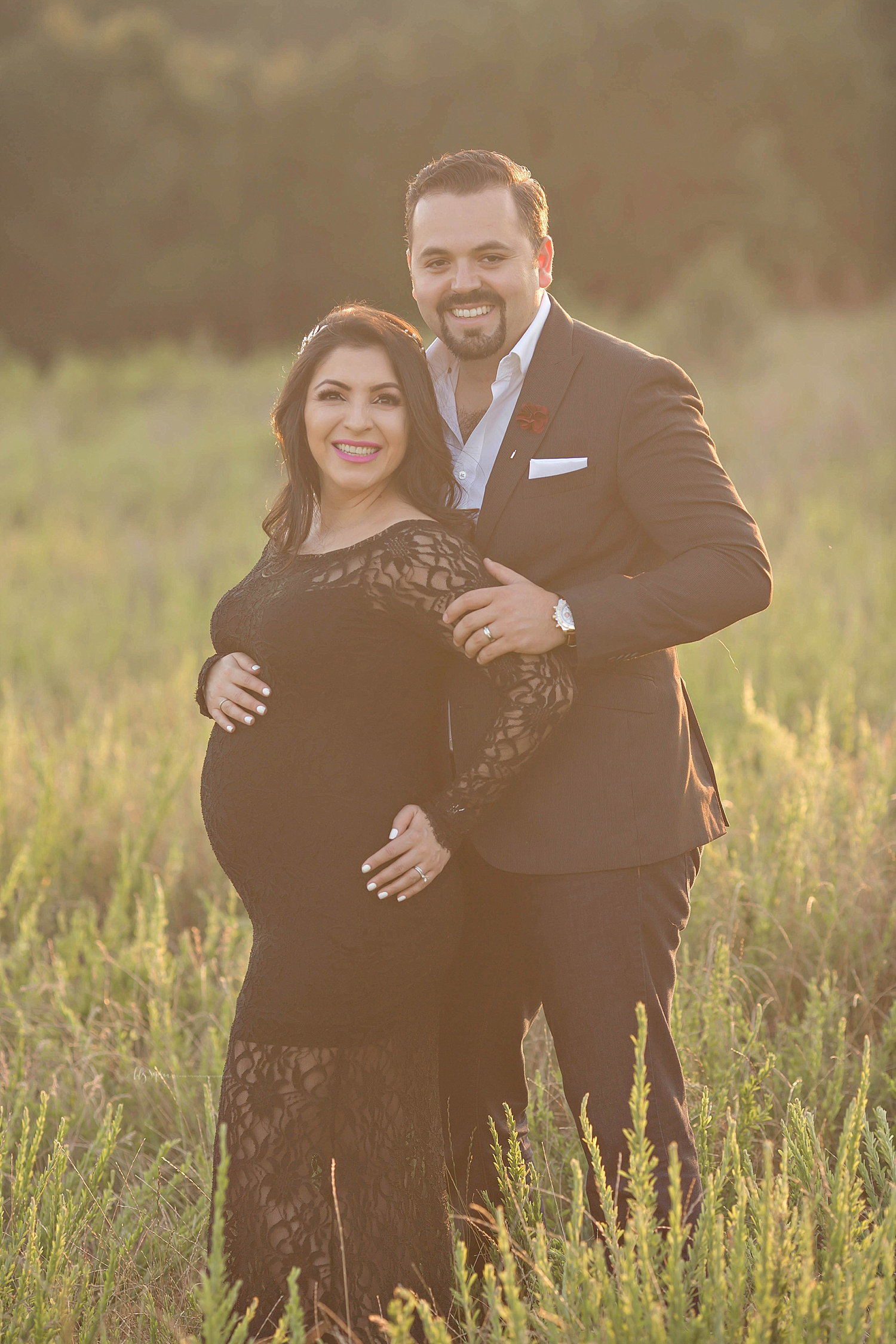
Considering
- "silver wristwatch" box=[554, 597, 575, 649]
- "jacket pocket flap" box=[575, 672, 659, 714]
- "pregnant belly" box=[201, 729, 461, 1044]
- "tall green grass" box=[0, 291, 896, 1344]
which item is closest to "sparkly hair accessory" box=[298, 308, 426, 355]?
"silver wristwatch" box=[554, 597, 575, 649]

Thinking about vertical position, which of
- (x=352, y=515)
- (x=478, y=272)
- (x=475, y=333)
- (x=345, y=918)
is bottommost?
(x=345, y=918)

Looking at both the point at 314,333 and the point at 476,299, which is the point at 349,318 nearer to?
the point at 314,333

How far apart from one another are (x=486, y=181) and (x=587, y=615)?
1.09m

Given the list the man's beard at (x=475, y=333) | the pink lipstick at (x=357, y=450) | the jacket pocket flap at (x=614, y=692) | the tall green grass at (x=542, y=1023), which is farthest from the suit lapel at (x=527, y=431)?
the tall green grass at (x=542, y=1023)

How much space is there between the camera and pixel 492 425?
2631 mm

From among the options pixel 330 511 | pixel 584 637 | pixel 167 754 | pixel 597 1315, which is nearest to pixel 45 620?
pixel 167 754

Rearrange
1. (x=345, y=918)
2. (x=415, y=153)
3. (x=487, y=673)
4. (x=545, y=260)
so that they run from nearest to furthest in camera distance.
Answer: (x=345, y=918), (x=487, y=673), (x=545, y=260), (x=415, y=153)

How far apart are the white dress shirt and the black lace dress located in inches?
12.4

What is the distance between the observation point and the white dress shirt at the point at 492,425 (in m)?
2.57

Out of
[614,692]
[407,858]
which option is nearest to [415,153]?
[614,692]

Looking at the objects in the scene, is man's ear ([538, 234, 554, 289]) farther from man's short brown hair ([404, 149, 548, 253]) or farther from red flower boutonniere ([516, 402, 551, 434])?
red flower boutonniere ([516, 402, 551, 434])

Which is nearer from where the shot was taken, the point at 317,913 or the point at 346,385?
the point at 317,913

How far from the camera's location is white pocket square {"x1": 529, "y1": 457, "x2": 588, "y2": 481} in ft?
7.97

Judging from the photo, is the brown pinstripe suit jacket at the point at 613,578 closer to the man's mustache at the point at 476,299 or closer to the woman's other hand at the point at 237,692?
the man's mustache at the point at 476,299
